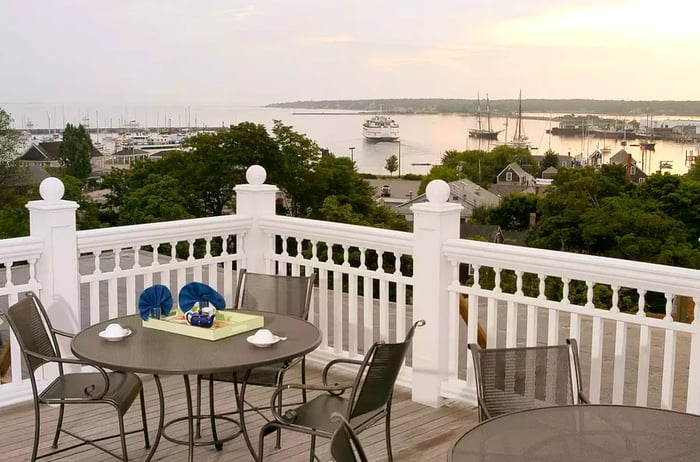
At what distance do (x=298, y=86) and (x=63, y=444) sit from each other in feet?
101

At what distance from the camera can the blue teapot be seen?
3770mm

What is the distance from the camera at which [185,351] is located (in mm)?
3535

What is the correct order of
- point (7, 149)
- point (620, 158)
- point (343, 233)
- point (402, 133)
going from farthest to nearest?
point (7, 149)
point (620, 158)
point (402, 133)
point (343, 233)

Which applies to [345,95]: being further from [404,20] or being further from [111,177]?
[111,177]

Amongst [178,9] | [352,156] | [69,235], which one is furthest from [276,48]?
[69,235]

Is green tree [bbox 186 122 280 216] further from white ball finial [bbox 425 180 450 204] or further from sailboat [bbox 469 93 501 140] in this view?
white ball finial [bbox 425 180 450 204]

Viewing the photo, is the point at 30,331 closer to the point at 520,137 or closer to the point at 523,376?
the point at 523,376

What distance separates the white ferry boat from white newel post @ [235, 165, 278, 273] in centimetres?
1873

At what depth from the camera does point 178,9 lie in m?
34.0

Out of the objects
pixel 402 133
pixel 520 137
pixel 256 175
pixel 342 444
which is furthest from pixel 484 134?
pixel 342 444

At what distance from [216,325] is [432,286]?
1492 mm

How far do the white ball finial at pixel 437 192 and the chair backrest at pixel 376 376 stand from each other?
5.18 feet

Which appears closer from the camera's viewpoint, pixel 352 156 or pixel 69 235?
pixel 69 235

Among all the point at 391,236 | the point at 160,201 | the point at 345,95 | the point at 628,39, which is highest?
the point at 628,39
